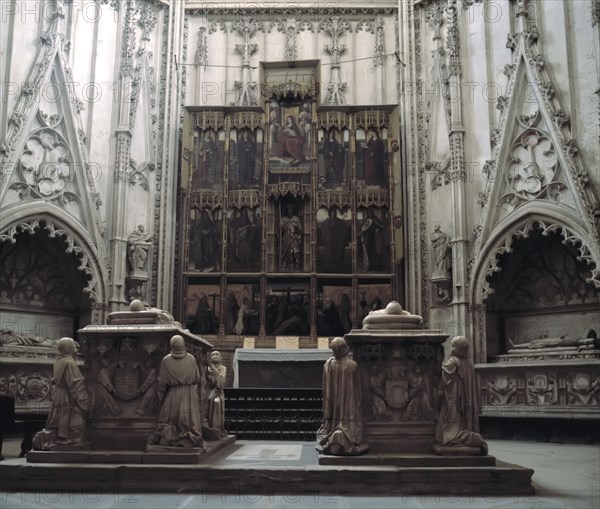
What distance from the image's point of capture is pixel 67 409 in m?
7.59

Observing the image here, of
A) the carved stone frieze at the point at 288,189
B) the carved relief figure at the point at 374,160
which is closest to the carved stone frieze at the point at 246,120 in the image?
the carved stone frieze at the point at 288,189

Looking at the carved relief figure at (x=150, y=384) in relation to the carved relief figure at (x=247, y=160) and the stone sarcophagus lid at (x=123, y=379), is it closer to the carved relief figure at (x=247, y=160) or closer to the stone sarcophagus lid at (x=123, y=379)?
the stone sarcophagus lid at (x=123, y=379)

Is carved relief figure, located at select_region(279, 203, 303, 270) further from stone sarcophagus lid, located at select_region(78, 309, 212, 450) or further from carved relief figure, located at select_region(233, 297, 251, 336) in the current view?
stone sarcophagus lid, located at select_region(78, 309, 212, 450)

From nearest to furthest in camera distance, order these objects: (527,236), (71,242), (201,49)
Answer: (527,236)
(71,242)
(201,49)

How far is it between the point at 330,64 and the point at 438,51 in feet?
10.4

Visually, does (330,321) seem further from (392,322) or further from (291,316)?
(392,322)

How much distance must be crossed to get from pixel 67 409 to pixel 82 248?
26.1 ft

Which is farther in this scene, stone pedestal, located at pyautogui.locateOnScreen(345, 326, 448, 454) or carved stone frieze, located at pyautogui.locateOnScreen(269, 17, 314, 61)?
carved stone frieze, located at pyautogui.locateOnScreen(269, 17, 314, 61)

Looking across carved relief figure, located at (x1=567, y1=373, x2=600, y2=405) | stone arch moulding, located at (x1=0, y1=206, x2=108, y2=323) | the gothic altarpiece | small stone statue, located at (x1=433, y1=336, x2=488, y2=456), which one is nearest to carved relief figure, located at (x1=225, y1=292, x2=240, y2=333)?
the gothic altarpiece

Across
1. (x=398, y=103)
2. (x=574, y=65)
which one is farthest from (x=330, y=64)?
(x=574, y=65)

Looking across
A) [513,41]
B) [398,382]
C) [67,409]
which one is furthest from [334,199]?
[67,409]

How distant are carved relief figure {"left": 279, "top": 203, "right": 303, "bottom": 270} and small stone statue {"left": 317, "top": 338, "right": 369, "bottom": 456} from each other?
9.04m

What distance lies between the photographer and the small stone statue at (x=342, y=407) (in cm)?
746

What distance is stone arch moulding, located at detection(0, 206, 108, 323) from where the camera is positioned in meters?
14.3
